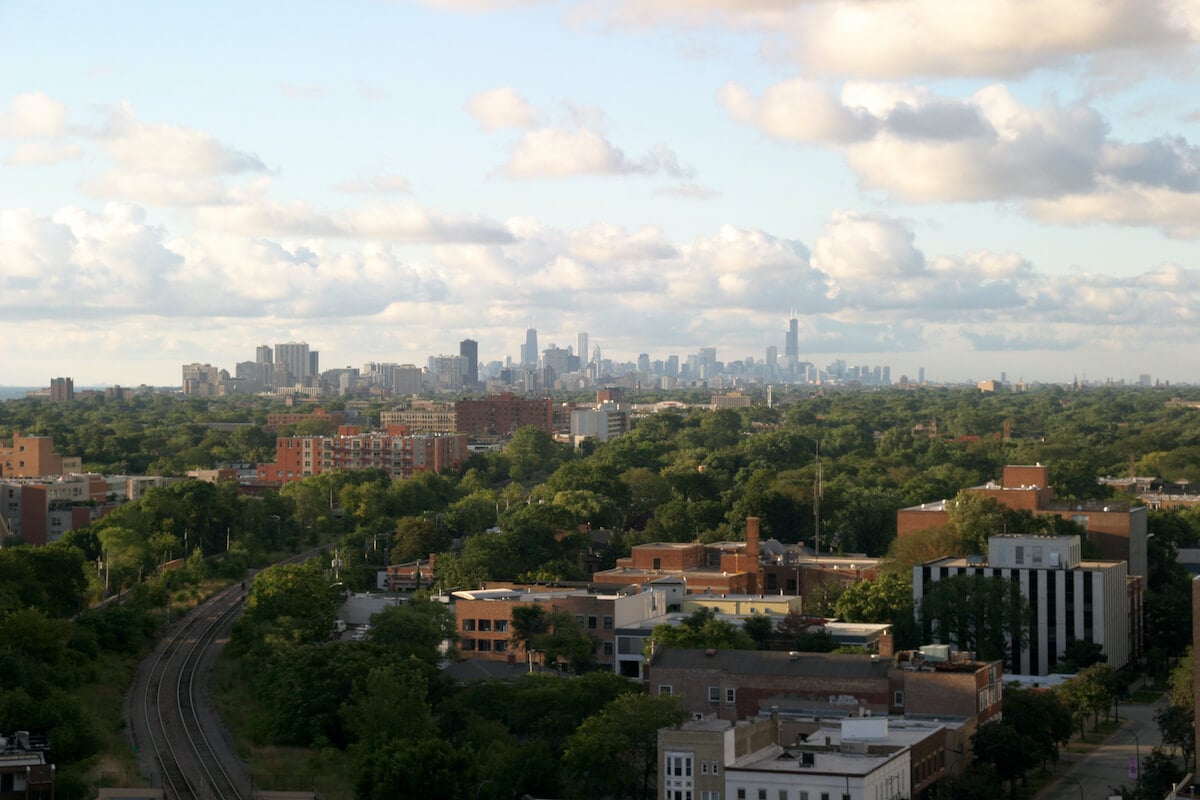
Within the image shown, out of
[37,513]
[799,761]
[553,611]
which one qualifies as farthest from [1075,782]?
[37,513]

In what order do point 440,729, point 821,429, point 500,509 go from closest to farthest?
1. point 440,729
2. point 500,509
3. point 821,429

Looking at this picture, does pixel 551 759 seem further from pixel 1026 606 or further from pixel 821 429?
pixel 821 429

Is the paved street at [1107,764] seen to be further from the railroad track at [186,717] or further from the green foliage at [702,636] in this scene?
the railroad track at [186,717]

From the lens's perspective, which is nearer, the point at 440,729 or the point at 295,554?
the point at 440,729

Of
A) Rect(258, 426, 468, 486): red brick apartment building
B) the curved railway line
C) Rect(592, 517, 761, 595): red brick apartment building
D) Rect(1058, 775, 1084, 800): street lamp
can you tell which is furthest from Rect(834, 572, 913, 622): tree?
Rect(258, 426, 468, 486): red brick apartment building

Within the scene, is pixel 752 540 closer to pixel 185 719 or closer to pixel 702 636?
pixel 702 636

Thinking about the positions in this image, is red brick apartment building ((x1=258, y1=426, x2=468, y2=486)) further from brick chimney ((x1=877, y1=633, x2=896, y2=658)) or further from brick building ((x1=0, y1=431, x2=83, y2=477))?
brick chimney ((x1=877, y1=633, x2=896, y2=658))

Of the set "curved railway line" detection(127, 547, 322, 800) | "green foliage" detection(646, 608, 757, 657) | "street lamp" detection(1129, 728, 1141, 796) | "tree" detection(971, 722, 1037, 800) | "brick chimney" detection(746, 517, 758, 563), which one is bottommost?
"street lamp" detection(1129, 728, 1141, 796)

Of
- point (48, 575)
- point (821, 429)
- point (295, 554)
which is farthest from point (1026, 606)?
point (821, 429)
